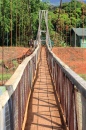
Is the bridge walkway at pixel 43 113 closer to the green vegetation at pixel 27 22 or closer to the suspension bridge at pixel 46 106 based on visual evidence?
the suspension bridge at pixel 46 106

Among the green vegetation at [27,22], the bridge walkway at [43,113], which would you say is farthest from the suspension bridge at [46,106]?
the green vegetation at [27,22]

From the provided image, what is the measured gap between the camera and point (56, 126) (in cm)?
462

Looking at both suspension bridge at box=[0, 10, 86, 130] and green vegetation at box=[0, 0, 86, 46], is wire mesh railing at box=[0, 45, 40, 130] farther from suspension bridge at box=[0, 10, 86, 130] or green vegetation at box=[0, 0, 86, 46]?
green vegetation at box=[0, 0, 86, 46]

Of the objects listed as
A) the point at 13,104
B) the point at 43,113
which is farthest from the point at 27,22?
the point at 13,104

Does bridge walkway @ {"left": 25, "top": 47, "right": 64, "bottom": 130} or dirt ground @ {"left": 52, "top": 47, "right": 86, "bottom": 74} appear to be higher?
bridge walkway @ {"left": 25, "top": 47, "right": 64, "bottom": 130}

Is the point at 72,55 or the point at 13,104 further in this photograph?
the point at 72,55

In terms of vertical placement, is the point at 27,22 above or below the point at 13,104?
below

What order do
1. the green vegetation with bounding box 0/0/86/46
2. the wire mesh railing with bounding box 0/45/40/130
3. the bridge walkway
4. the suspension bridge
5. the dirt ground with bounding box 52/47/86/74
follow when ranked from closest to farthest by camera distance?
the wire mesh railing with bounding box 0/45/40/130 → the suspension bridge → the bridge walkway → the dirt ground with bounding box 52/47/86/74 → the green vegetation with bounding box 0/0/86/46

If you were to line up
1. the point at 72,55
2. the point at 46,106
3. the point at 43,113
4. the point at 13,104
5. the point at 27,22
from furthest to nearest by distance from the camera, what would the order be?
the point at 27,22
the point at 72,55
the point at 46,106
the point at 43,113
the point at 13,104

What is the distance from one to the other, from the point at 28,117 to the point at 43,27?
51597mm

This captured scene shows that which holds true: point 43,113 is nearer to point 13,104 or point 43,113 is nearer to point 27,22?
point 13,104

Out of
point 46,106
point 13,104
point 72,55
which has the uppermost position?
point 13,104

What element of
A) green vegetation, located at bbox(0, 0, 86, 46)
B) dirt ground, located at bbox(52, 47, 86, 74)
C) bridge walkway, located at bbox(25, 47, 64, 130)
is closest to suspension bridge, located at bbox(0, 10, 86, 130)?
bridge walkway, located at bbox(25, 47, 64, 130)

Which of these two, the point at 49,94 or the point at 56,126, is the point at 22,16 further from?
the point at 56,126
